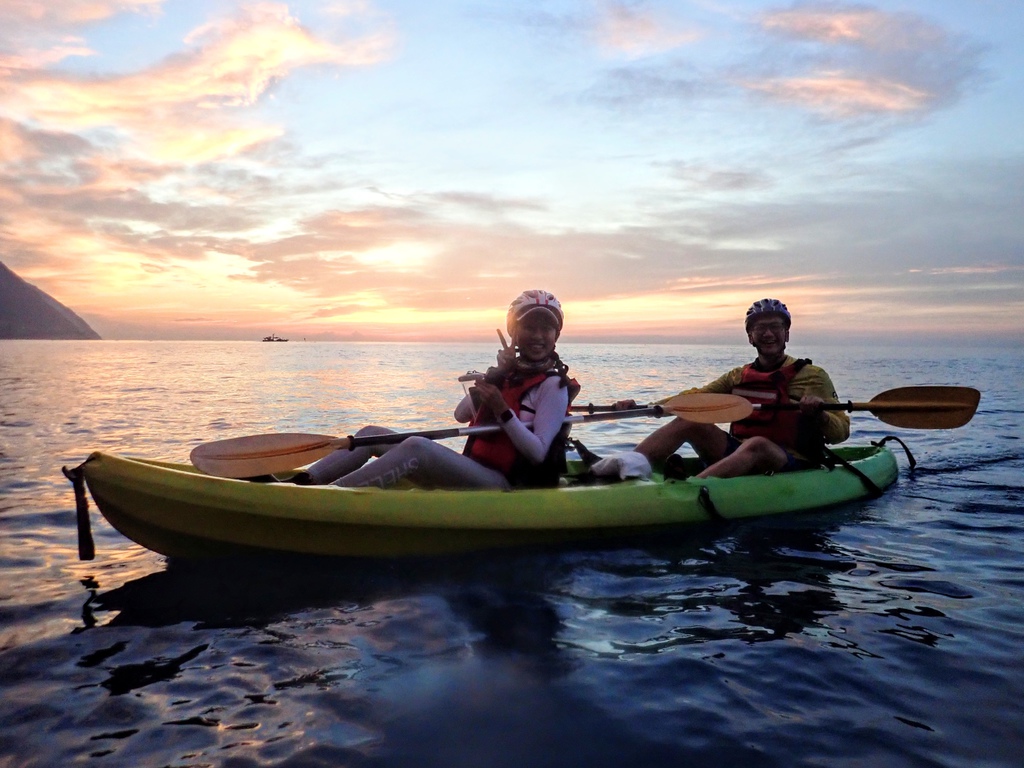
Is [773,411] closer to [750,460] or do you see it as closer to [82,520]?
[750,460]

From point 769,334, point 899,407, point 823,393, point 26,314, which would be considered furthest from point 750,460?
point 26,314

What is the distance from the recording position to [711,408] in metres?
5.68

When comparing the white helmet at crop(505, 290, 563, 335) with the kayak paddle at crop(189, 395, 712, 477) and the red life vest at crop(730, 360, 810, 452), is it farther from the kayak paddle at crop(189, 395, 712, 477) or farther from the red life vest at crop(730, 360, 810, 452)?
the red life vest at crop(730, 360, 810, 452)

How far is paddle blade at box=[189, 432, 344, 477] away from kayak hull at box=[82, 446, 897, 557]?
169 millimetres

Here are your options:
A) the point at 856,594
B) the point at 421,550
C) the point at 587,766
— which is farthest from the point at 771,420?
the point at 587,766

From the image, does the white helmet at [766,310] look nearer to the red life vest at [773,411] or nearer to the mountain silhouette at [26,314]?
the red life vest at [773,411]

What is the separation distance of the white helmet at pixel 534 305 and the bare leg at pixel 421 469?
0.99m

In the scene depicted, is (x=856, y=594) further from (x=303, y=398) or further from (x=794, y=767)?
(x=303, y=398)

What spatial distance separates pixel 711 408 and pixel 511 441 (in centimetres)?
199

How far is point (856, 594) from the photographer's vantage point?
383cm

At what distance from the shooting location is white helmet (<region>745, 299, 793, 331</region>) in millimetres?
5836

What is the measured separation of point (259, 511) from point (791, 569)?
324 centimetres

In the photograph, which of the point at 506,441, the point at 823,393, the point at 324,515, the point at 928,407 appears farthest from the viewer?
the point at 928,407

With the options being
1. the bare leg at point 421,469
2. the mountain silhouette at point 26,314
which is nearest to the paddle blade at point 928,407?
the bare leg at point 421,469
